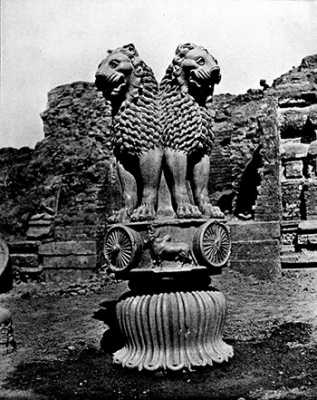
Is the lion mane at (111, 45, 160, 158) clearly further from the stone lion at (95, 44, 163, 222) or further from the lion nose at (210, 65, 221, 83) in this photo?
the lion nose at (210, 65, 221, 83)

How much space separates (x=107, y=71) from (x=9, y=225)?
9464mm

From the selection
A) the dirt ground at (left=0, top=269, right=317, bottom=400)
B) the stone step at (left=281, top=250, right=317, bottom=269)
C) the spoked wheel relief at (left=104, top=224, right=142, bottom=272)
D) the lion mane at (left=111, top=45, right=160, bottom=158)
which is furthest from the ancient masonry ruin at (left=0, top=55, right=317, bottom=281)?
the spoked wheel relief at (left=104, top=224, right=142, bottom=272)

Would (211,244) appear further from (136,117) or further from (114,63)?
(114,63)

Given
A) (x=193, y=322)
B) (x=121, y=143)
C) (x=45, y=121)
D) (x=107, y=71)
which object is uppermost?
(x=45, y=121)

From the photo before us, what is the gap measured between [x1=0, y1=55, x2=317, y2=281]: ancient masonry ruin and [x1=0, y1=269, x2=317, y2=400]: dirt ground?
0.95 meters

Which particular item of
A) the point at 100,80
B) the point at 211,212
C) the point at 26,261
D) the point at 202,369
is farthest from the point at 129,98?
the point at 26,261

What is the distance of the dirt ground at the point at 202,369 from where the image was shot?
390cm

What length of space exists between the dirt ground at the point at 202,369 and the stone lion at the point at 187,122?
132cm

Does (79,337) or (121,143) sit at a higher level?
(121,143)

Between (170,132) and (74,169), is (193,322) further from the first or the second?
(74,169)

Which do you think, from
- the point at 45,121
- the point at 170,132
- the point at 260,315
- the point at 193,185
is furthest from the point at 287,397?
the point at 45,121

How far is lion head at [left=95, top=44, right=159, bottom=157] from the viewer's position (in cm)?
479

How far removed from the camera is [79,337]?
605 centimetres

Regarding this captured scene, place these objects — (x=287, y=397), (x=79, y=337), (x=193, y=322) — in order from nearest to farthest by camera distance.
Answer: (x=287, y=397) < (x=193, y=322) < (x=79, y=337)
